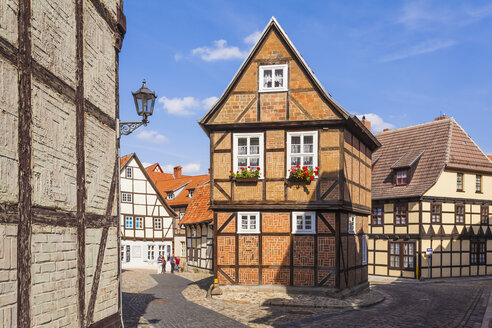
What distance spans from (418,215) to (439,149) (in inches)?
191

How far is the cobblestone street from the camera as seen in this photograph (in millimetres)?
14094

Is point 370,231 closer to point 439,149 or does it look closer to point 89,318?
point 439,149

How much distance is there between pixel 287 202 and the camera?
18891mm

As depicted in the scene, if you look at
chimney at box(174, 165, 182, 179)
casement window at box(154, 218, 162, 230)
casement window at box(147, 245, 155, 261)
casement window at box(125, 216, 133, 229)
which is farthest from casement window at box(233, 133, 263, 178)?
chimney at box(174, 165, 182, 179)

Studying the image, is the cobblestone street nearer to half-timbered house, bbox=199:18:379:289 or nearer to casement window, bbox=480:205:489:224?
half-timbered house, bbox=199:18:379:289

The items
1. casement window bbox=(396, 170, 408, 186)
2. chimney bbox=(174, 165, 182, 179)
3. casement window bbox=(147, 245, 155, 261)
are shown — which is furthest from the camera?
chimney bbox=(174, 165, 182, 179)

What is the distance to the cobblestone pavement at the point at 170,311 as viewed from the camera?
1393 centimetres

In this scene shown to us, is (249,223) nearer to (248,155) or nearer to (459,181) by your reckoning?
(248,155)

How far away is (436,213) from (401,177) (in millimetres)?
3165

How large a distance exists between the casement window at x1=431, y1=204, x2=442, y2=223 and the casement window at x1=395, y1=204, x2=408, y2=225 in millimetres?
1544

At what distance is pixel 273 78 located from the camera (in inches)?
774

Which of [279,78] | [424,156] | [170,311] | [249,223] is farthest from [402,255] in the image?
[170,311]

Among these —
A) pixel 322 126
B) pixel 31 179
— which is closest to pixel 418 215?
pixel 322 126

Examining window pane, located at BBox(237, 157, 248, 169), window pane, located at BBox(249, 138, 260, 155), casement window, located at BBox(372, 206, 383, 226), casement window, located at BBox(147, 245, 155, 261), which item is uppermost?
window pane, located at BBox(249, 138, 260, 155)
